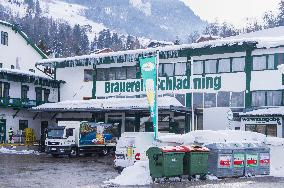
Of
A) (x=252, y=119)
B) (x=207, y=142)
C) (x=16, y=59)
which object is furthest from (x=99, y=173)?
(x=16, y=59)

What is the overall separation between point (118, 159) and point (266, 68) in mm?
19380

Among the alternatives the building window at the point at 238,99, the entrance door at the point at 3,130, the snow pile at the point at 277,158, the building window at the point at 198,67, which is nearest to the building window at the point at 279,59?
the building window at the point at 238,99

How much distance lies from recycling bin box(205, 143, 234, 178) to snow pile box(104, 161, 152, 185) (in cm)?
277

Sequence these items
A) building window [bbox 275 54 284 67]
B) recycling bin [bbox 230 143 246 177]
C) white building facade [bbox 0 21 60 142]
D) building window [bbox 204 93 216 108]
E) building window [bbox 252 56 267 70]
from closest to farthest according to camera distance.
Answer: recycling bin [bbox 230 143 246 177], building window [bbox 275 54 284 67], building window [bbox 252 56 267 70], building window [bbox 204 93 216 108], white building facade [bbox 0 21 60 142]

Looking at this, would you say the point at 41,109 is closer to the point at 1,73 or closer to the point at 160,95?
the point at 1,73

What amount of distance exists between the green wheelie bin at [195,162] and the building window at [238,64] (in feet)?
67.5

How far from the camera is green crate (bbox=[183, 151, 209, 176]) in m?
18.1

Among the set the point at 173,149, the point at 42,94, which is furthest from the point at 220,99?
the point at 173,149

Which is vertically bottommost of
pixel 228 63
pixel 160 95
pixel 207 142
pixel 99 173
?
pixel 99 173

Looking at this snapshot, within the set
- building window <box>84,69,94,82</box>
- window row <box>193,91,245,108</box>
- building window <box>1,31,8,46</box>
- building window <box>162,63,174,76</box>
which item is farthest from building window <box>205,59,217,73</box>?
building window <box>1,31,8,46</box>

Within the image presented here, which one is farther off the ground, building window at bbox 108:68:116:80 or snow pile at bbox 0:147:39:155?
building window at bbox 108:68:116:80

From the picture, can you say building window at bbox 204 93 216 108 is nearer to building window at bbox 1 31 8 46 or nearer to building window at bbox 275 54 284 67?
building window at bbox 275 54 284 67

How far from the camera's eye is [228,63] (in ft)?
127

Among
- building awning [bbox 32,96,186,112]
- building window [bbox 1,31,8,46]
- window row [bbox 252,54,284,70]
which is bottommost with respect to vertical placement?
building awning [bbox 32,96,186,112]
